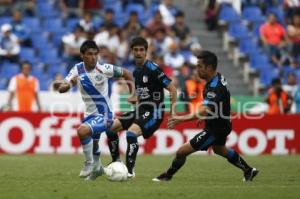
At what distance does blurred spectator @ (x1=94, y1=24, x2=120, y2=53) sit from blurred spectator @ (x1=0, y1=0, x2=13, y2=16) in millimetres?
2915

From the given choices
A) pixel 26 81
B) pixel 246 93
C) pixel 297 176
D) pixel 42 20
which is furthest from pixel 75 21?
pixel 297 176

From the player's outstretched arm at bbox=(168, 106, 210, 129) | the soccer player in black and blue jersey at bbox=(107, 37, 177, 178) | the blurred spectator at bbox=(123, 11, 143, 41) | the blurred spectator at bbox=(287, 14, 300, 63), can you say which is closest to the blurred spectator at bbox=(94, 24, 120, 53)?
the blurred spectator at bbox=(123, 11, 143, 41)

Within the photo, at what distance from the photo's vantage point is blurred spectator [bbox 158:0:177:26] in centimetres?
2827

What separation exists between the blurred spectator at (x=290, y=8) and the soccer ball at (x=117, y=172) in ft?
60.0

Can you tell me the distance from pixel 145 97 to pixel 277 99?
35.5ft

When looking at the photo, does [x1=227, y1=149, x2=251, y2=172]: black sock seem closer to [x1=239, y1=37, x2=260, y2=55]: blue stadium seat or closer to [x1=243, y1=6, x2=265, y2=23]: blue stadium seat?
[x1=239, y1=37, x2=260, y2=55]: blue stadium seat

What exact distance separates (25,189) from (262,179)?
13.5 ft

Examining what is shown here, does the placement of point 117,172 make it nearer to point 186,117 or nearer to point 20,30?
point 186,117

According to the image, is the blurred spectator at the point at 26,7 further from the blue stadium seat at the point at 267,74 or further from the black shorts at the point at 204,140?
the black shorts at the point at 204,140

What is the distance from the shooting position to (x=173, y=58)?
1039 inches

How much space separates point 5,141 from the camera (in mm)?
22406

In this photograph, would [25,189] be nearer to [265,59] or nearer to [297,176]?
[297,176]

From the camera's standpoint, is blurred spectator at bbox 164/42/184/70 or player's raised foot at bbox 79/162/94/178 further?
blurred spectator at bbox 164/42/184/70

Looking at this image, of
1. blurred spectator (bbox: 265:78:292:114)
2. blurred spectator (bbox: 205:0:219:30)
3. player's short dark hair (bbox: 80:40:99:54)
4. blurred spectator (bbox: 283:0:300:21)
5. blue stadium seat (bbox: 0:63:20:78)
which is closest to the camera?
player's short dark hair (bbox: 80:40:99:54)
